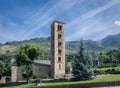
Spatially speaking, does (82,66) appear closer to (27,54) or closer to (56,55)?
(56,55)

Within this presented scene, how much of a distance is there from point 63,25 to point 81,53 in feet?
55.2

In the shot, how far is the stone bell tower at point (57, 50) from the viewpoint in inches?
2940

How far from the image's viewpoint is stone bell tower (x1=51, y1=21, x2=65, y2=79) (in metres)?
74.7

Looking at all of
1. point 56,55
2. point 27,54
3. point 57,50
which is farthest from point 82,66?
point 27,54

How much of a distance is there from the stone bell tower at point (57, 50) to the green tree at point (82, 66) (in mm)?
12694

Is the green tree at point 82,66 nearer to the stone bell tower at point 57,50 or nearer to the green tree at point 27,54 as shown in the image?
the stone bell tower at point 57,50

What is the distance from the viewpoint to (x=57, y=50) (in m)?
76.1

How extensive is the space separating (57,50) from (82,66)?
1651 centimetres

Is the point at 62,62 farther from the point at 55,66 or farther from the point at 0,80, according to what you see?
the point at 0,80

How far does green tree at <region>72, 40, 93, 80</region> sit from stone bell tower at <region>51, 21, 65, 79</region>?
12694mm

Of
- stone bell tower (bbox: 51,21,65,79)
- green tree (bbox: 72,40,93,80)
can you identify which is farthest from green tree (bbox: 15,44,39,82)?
green tree (bbox: 72,40,93,80)

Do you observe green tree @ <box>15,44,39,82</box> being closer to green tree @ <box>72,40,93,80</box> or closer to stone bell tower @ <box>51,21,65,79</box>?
stone bell tower @ <box>51,21,65,79</box>

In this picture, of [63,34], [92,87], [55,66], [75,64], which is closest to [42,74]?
[55,66]

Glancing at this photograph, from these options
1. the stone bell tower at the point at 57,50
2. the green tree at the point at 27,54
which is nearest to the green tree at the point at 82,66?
the stone bell tower at the point at 57,50
